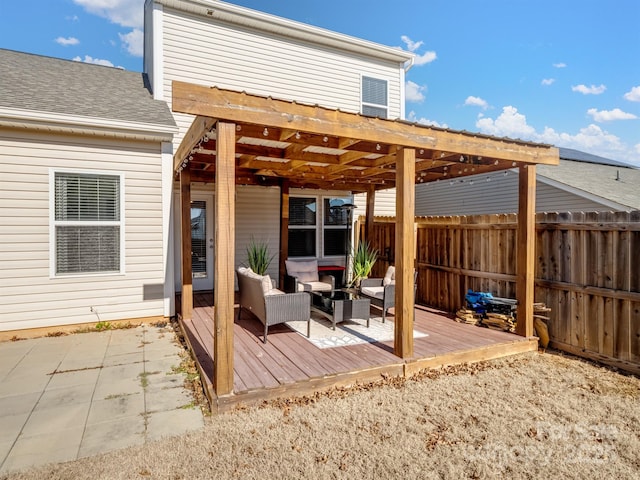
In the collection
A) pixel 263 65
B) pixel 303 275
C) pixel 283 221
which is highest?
pixel 263 65

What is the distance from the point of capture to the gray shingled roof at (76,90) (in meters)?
5.25

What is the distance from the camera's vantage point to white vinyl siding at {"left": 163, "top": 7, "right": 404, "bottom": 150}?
7.08m

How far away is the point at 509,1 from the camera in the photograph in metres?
8.54

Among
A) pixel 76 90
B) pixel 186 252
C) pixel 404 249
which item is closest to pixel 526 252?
pixel 404 249

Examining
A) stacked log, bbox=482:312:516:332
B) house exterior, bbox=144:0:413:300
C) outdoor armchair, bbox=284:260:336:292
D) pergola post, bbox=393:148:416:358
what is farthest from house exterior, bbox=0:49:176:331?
stacked log, bbox=482:312:516:332

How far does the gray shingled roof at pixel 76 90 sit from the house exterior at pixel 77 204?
3cm

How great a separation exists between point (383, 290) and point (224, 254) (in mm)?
3107

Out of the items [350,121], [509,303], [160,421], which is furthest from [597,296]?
[160,421]

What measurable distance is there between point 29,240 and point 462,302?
667 centimetres

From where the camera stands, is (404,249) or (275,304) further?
(275,304)

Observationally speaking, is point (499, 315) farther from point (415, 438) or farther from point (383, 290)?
point (415, 438)

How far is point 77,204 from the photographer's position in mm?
5348

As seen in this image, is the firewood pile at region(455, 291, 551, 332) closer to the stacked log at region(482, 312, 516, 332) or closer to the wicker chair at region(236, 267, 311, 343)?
the stacked log at region(482, 312, 516, 332)

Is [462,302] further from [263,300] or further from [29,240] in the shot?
[29,240]
